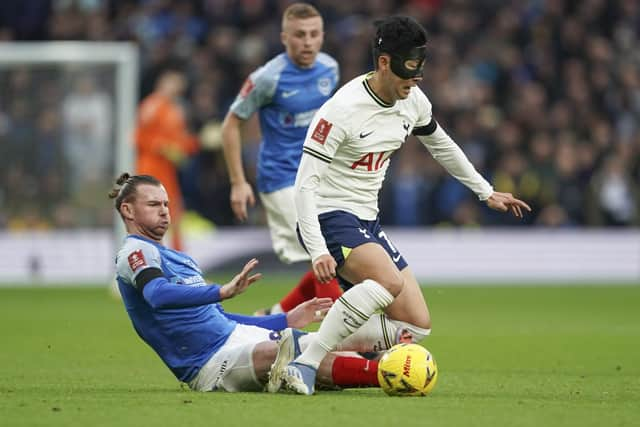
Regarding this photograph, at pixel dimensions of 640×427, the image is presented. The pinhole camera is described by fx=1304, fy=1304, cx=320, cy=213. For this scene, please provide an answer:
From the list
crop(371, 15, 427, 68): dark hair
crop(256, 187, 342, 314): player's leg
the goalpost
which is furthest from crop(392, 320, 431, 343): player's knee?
the goalpost

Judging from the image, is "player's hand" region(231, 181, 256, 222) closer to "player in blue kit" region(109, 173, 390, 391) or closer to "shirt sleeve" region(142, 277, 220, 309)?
"player in blue kit" region(109, 173, 390, 391)

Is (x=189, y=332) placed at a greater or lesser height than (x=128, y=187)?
lesser

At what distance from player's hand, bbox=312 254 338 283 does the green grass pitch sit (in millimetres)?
639

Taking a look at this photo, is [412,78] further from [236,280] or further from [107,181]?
[107,181]

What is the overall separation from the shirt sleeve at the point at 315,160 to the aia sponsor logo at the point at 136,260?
0.94m

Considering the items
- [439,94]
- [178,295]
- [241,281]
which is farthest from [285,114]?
[439,94]

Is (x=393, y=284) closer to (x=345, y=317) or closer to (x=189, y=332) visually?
(x=345, y=317)

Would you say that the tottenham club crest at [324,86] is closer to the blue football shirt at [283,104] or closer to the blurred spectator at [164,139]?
the blue football shirt at [283,104]

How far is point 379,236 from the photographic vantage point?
7.90 meters

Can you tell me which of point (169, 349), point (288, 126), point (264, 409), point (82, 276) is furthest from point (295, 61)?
point (82, 276)

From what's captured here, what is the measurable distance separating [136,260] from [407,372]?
5.08 ft

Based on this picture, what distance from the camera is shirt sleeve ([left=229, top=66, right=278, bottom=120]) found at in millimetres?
9781

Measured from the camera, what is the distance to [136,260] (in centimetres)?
680

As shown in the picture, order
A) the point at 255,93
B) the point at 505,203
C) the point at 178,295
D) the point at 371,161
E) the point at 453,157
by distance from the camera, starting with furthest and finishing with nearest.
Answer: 1. the point at 255,93
2. the point at 453,157
3. the point at 505,203
4. the point at 371,161
5. the point at 178,295
